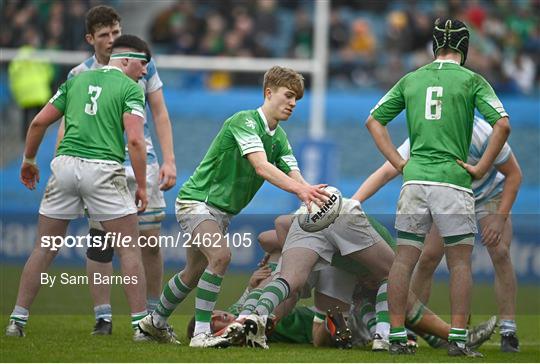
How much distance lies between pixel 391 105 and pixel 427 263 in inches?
58.0

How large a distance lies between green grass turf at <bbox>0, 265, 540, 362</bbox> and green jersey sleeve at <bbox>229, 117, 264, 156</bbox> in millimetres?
1317

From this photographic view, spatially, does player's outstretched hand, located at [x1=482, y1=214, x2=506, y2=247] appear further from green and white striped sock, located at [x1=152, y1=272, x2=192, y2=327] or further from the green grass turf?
green and white striped sock, located at [x1=152, y1=272, x2=192, y2=327]

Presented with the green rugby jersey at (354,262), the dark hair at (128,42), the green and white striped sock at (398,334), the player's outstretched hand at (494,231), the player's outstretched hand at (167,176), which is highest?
the dark hair at (128,42)

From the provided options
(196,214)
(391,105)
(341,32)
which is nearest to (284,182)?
(196,214)

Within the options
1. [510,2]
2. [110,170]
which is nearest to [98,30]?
[110,170]

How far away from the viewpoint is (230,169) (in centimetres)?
855

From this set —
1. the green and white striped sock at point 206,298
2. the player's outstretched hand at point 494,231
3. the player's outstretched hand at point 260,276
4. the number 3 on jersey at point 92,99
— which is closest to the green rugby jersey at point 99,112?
the number 3 on jersey at point 92,99

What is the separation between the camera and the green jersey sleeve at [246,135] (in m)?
8.20

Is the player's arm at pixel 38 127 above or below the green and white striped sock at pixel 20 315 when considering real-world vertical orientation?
above

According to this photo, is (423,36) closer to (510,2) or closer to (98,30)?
(510,2)

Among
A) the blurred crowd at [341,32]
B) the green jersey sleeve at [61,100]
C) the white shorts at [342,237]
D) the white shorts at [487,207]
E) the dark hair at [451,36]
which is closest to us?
the dark hair at [451,36]

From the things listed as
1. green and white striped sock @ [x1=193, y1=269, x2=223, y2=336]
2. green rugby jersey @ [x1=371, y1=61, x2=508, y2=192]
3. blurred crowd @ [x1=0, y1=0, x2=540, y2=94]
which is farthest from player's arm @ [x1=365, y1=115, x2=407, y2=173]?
blurred crowd @ [x1=0, y1=0, x2=540, y2=94]

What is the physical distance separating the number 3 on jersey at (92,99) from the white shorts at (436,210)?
222 cm

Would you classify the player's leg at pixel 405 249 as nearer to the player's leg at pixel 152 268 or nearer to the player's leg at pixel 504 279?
the player's leg at pixel 504 279
